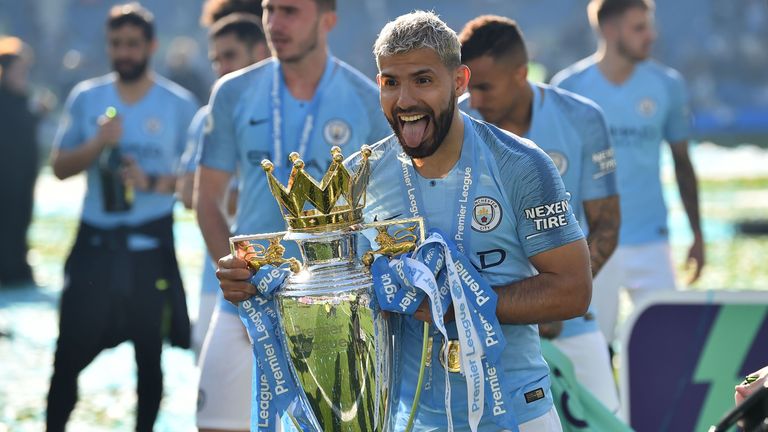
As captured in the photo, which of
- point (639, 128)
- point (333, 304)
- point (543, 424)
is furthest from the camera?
point (639, 128)

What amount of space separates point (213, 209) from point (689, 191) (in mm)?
3447

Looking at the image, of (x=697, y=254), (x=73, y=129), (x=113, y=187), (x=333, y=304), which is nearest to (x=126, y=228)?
(x=113, y=187)

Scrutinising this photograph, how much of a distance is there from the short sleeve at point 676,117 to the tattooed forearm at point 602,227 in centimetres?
233

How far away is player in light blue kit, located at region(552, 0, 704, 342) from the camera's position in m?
7.60

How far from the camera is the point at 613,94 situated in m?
7.73

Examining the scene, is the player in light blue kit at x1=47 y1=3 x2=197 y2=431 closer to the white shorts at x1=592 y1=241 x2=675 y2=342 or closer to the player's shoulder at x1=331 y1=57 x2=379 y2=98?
the player's shoulder at x1=331 y1=57 x2=379 y2=98

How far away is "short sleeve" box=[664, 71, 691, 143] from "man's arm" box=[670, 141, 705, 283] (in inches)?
2.0

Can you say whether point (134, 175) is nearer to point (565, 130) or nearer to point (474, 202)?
point (565, 130)

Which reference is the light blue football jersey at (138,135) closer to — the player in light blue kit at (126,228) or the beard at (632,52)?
the player in light blue kit at (126,228)

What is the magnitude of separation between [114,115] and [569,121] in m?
2.75

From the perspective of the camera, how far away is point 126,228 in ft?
24.1

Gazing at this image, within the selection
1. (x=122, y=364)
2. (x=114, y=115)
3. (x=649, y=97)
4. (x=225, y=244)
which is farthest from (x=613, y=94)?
(x=122, y=364)

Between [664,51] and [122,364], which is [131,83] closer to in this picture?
[122,364]

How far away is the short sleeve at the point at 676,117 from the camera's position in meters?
7.83
